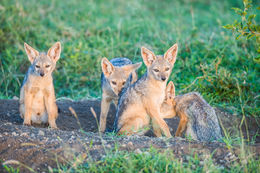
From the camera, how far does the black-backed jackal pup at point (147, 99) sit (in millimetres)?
6223

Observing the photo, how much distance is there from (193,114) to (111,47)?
3.99m

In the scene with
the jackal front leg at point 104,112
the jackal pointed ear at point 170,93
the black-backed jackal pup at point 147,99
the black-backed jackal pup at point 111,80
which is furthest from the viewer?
the jackal front leg at point 104,112

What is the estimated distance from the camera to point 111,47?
9625 millimetres

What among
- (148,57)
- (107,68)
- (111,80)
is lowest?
(111,80)

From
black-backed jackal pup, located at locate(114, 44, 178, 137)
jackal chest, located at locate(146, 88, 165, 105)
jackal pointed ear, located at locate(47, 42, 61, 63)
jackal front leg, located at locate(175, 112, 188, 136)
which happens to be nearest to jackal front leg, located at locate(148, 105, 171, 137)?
black-backed jackal pup, located at locate(114, 44, 178, 137)

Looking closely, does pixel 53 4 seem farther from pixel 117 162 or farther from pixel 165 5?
pixel 117 162

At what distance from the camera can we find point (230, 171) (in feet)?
13.9

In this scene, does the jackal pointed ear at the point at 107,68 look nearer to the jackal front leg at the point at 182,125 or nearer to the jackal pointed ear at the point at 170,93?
the jackal pointed ear at the point at 170,93

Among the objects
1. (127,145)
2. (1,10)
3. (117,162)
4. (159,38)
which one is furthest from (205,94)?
(1,10)

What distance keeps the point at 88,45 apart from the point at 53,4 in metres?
3.16

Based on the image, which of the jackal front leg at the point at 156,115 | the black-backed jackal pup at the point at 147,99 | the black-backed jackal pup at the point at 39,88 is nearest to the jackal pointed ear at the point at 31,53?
the black-backed jackal pup at the point at 39,88

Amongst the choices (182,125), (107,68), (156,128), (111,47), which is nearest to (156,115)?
(156,128)

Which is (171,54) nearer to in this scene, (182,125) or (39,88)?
(182,125)

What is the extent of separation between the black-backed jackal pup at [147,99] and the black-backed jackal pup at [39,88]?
1.31 metres
